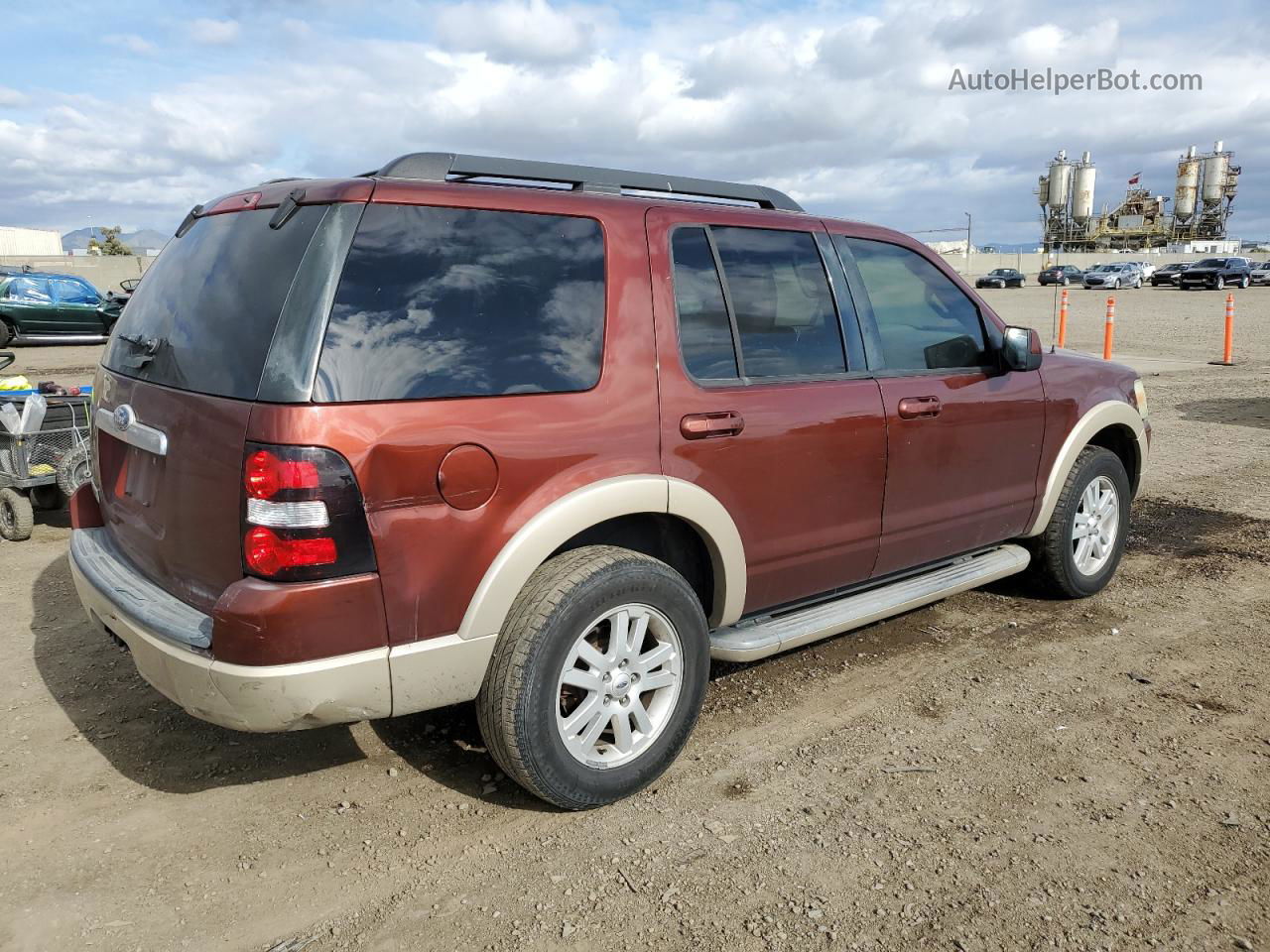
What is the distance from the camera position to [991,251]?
7838 centimetres

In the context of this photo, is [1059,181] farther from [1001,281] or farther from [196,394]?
[196,394]

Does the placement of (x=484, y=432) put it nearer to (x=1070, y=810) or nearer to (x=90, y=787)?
(x=90, y=787)

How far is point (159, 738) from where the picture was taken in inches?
143

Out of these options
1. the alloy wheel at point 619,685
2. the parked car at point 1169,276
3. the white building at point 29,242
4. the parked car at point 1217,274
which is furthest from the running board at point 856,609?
the white building at point 29,242

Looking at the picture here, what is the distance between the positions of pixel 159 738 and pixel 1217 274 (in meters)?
54.3

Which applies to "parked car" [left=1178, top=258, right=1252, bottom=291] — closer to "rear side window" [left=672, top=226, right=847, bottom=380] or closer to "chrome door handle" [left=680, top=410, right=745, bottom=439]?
"rear side window" [left=672, top=226, right=847, bottom=380]

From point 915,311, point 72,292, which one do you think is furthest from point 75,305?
point 915,311

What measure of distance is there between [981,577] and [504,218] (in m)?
2.67

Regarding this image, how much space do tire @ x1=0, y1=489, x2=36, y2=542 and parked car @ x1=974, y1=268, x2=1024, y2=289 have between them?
5617 centimetres

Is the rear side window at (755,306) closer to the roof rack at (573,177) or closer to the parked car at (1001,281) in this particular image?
the roof rack at (573,177)

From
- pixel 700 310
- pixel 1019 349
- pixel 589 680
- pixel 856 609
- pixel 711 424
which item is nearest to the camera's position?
pixel 589 680

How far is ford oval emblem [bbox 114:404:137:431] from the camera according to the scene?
310cm

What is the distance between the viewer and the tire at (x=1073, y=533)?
484 cm

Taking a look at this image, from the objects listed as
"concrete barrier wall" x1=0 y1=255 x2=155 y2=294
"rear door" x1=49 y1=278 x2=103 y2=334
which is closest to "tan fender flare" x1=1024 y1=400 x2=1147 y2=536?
"rear door" x1=49 y1=278 x2=103 y2=334
